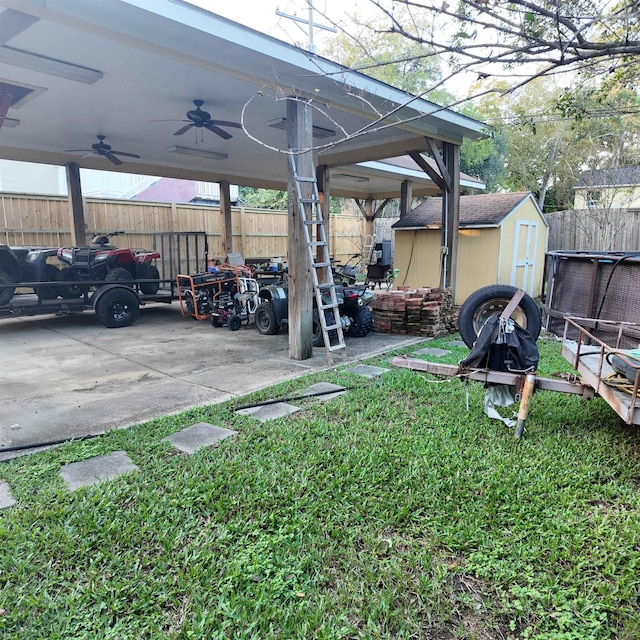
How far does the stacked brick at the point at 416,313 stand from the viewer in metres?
6.86

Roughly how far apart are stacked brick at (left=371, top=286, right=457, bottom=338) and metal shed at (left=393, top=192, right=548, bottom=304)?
2.03m

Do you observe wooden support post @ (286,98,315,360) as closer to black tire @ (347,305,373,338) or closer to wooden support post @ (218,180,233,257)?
black tire @ (347,305,373,338)

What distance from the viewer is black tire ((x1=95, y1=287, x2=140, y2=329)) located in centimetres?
757

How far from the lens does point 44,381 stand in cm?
473

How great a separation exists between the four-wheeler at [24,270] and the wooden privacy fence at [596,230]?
11.3m

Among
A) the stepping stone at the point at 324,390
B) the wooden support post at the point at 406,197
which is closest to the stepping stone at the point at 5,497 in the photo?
the stepping stone at the point at 324,390

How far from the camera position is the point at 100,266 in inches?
302

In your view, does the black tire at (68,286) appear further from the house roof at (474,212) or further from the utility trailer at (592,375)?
the house roof at (474,212)

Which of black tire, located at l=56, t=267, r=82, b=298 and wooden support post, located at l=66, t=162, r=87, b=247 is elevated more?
wooden support post, located at l=66, t=162, r=87, b=247

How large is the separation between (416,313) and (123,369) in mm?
4085

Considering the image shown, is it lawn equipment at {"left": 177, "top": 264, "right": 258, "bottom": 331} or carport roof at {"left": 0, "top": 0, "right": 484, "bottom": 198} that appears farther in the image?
lawn equipment at {"left": 177, "top": 264, "right": 258, "bottom": 331}

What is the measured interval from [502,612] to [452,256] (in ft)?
21.9

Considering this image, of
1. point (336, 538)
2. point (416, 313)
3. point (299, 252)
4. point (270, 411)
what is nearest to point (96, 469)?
point (270, 411)

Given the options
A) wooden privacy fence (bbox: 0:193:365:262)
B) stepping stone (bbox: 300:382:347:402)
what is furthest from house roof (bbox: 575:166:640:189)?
stepping stone (bbox: 300:382:347:402)
